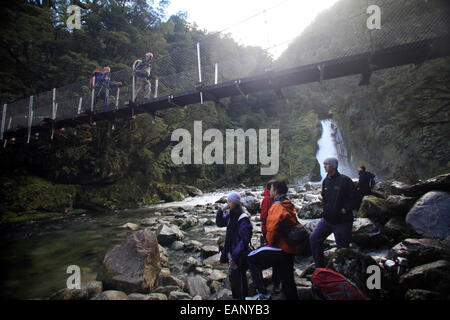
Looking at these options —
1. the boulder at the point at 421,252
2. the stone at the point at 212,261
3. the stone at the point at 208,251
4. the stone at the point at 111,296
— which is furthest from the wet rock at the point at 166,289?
the boulder at the point at 421,252

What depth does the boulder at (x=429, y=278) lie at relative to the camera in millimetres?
2240

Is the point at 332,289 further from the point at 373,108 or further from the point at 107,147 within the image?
the point at 373,108

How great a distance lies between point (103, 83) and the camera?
30.3 feet

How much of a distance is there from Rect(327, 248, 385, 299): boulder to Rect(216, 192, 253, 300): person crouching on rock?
3.55 feet

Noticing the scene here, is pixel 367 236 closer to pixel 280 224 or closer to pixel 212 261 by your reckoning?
pixel 280 224

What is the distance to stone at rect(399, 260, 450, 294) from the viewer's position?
2.25 metres

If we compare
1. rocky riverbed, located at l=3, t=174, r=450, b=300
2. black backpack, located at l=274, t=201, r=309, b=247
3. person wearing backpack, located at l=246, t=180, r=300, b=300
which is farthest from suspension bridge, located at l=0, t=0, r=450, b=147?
black backpack, located at l=274, t=201, r=309, b=247

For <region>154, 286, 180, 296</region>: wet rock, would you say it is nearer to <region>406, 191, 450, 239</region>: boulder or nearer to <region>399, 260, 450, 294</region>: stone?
<region>399, 260, 450, 294</region>: stone

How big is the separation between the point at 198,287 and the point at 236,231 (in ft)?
4.63

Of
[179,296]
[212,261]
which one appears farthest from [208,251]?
[179,296]

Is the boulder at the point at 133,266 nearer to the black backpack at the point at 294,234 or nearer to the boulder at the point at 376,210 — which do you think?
the black backpack at the point at 294,234

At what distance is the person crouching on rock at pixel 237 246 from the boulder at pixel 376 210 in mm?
3747

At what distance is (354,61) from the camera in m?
5.99

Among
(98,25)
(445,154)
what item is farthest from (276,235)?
(98,25)
